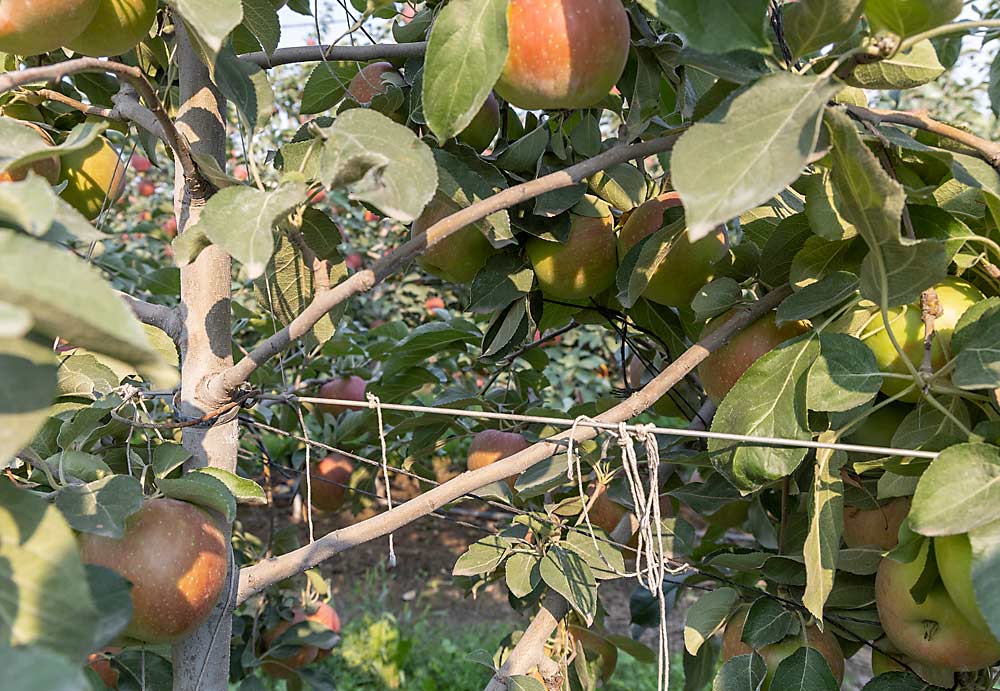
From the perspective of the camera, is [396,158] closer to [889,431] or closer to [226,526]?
[226,526]

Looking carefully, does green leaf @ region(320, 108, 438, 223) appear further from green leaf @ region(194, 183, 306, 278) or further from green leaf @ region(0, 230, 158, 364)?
green leaf @ region(0, 230, 158, 364)

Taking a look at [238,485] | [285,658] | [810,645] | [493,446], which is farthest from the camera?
[285,658]

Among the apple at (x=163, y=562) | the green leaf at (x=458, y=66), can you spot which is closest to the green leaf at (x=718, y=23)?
the green leaf at (x=458, y=66)

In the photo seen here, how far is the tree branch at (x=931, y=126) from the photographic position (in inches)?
26.3

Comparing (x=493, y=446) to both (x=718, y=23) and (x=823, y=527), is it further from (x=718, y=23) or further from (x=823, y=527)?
(x=718, y=23)

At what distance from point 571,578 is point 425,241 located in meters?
0.49

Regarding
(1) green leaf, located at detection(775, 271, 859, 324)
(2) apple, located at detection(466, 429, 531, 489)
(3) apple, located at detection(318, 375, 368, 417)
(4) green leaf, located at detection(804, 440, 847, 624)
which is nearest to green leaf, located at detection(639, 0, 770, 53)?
(1) green leaf, located at detection(775, 271, 859, 324)

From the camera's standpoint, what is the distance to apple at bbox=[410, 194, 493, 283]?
935 millimetres

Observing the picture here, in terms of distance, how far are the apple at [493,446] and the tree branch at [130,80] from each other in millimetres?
705

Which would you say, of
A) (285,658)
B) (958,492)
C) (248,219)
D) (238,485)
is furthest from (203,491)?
(285,658)

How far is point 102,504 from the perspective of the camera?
0.65 meters

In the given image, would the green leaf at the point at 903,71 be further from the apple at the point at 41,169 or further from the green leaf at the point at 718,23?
the apple at the point at 41,169

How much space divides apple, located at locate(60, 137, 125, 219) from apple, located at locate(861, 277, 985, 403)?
0.87 metres

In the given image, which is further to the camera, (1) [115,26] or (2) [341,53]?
(2) [341,53]
